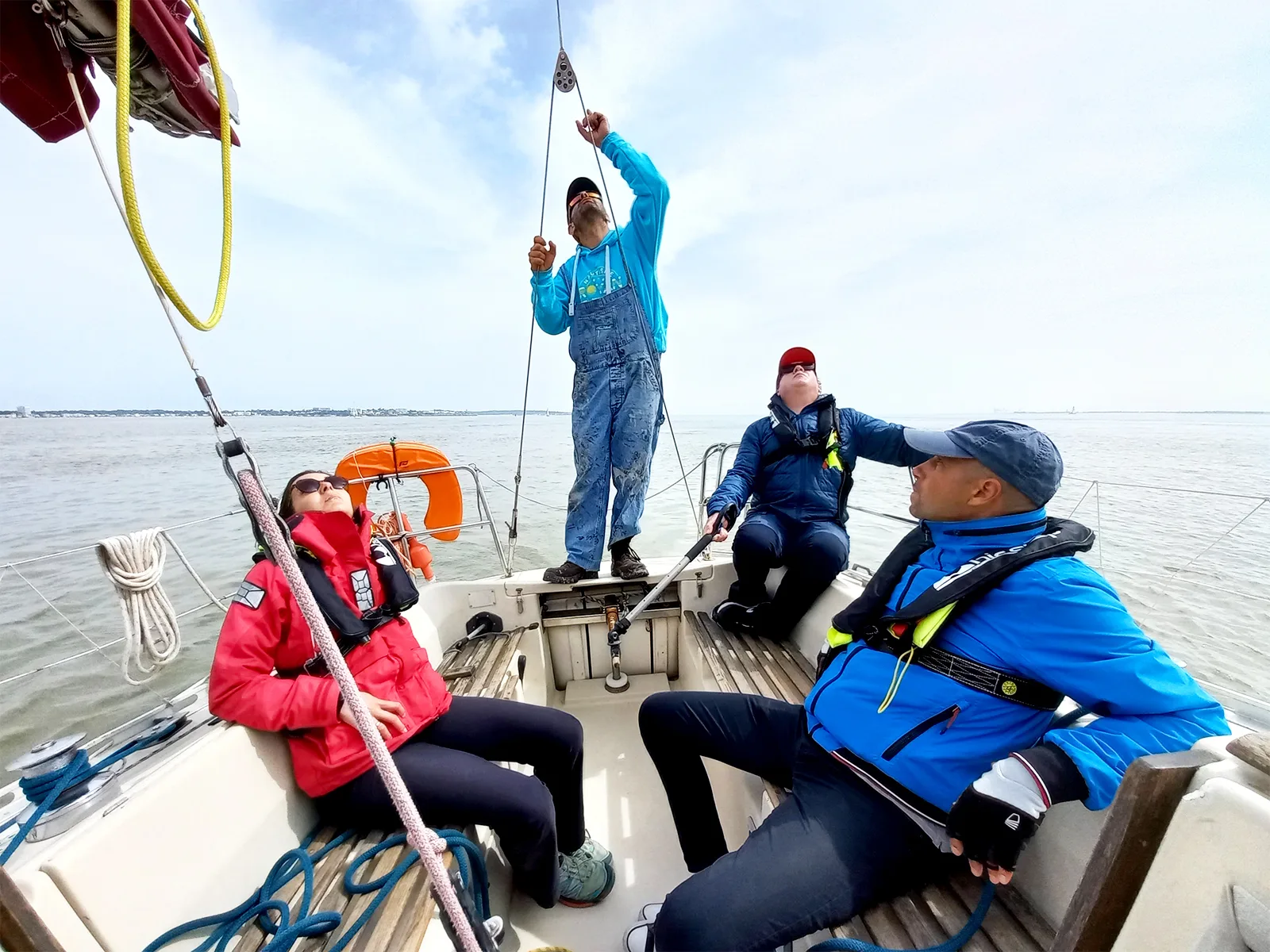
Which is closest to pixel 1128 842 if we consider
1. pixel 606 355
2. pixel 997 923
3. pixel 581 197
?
pixel 997 923

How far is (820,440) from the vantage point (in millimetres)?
2629

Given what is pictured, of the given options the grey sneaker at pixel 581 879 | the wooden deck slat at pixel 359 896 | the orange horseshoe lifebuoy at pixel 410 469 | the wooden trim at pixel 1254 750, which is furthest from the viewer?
→ the orange horseshoe lifebuoy at pixel 410 469

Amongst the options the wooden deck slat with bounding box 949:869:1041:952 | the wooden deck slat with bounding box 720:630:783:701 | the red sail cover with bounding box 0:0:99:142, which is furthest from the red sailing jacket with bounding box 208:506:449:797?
the wooden deck slat with bounding box 949:869:1041:952

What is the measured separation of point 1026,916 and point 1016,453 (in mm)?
1054

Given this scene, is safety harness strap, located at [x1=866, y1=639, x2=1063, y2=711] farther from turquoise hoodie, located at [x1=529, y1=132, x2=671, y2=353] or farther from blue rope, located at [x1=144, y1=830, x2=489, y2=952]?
turquoise hoodie, located at [x1=529, y1=132, x2=671, y2=353]

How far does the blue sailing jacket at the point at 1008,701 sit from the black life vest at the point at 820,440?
1.22 metres

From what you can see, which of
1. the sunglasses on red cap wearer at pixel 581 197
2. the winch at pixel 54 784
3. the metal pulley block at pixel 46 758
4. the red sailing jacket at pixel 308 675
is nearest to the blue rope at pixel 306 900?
the red sailing jacket at pixel 308 675

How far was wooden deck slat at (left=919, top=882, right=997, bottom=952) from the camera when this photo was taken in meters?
1.11

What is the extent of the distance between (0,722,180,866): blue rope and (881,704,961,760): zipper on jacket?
181cm

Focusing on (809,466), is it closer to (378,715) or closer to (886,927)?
(886,927)

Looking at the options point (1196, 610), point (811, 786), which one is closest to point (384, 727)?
point (811, 786)

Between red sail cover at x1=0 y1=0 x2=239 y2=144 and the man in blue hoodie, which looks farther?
the man in blue hoodie

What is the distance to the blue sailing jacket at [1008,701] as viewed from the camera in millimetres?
952

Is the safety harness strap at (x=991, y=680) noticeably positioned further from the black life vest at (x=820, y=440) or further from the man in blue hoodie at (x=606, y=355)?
the man in blue hoodie at (x=606, y=355)
